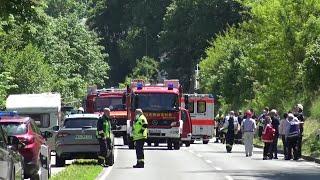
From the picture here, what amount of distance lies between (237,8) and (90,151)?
6178 centimetres

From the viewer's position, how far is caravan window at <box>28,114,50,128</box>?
36031 millimetres

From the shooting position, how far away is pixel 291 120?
32438mm

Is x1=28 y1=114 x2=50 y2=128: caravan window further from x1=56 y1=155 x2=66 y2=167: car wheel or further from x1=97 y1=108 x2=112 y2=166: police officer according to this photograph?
x1=97 y1=108 x2=112 y2=166: police officer

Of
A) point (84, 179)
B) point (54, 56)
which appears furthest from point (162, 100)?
point (54, 56)

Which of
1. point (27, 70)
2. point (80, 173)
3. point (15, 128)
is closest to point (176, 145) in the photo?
point (27, 70)

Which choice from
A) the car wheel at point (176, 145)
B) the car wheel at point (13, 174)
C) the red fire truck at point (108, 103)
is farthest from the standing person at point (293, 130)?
the car wheel at point (13, 174)

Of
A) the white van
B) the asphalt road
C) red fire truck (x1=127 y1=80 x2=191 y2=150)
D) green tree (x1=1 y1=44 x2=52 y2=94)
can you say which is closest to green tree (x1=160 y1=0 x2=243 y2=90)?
green tree (x1=1 y1=44 x2=52 y2=94)

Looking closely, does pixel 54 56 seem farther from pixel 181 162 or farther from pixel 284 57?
pixel 181 162

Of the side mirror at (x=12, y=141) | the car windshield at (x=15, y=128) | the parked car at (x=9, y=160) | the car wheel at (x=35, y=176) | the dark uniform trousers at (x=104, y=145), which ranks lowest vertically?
the car wheel at (x=35, y=176)

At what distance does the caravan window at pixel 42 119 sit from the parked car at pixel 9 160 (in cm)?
1975

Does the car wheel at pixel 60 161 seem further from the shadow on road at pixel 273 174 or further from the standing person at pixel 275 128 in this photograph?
the standing person at pixel 275 128

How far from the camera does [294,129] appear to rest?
3228cm

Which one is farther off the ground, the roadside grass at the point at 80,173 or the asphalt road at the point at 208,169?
the roadside grass at the point at 80,173

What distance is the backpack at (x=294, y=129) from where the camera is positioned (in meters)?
32.2
